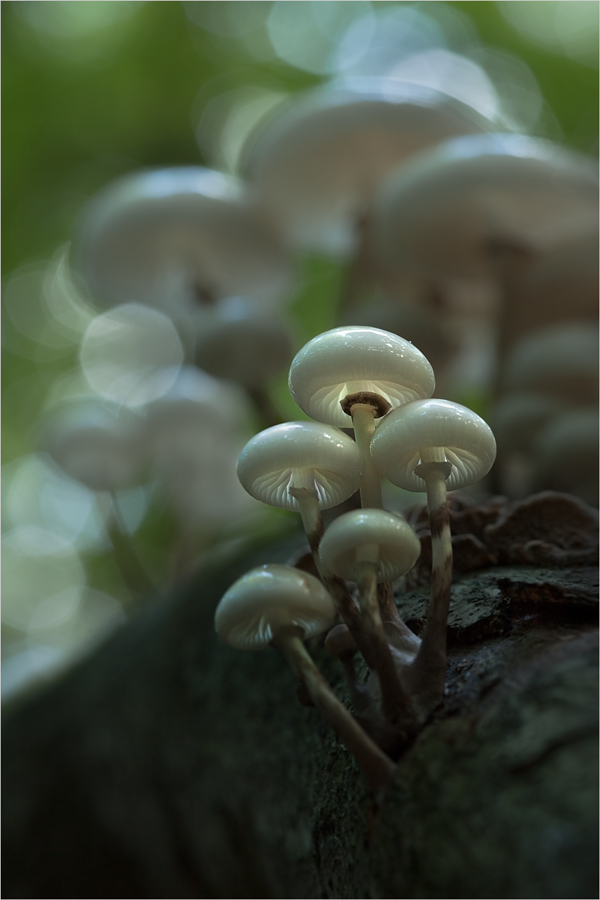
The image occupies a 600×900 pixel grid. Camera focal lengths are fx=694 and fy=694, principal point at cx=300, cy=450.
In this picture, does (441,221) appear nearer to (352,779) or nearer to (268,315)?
(268,315)

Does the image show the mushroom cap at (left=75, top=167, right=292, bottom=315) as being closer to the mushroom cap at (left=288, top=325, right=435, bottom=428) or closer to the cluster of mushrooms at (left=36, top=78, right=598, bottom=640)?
the cluster of mushrooms at (left=36, top=78, right=598, bottom=640)

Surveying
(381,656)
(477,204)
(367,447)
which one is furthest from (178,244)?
(381,656)

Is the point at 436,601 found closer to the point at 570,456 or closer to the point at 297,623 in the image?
the point at 297,623

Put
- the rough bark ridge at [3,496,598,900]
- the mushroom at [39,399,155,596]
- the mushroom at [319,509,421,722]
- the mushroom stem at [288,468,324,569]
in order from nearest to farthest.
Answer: the rough bark ridge at [3,496,598,900], the mushroom at [319,509,421,722], the mushroom stem at [288,468,324,569], the mushroom at [39,399,155,596]

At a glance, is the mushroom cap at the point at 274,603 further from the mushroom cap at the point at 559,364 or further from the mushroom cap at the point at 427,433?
the mushroom cap at the point at 559,364

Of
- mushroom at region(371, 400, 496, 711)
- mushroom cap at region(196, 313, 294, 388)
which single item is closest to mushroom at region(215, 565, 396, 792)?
mushroom at region(371, 400, 496, 711)
